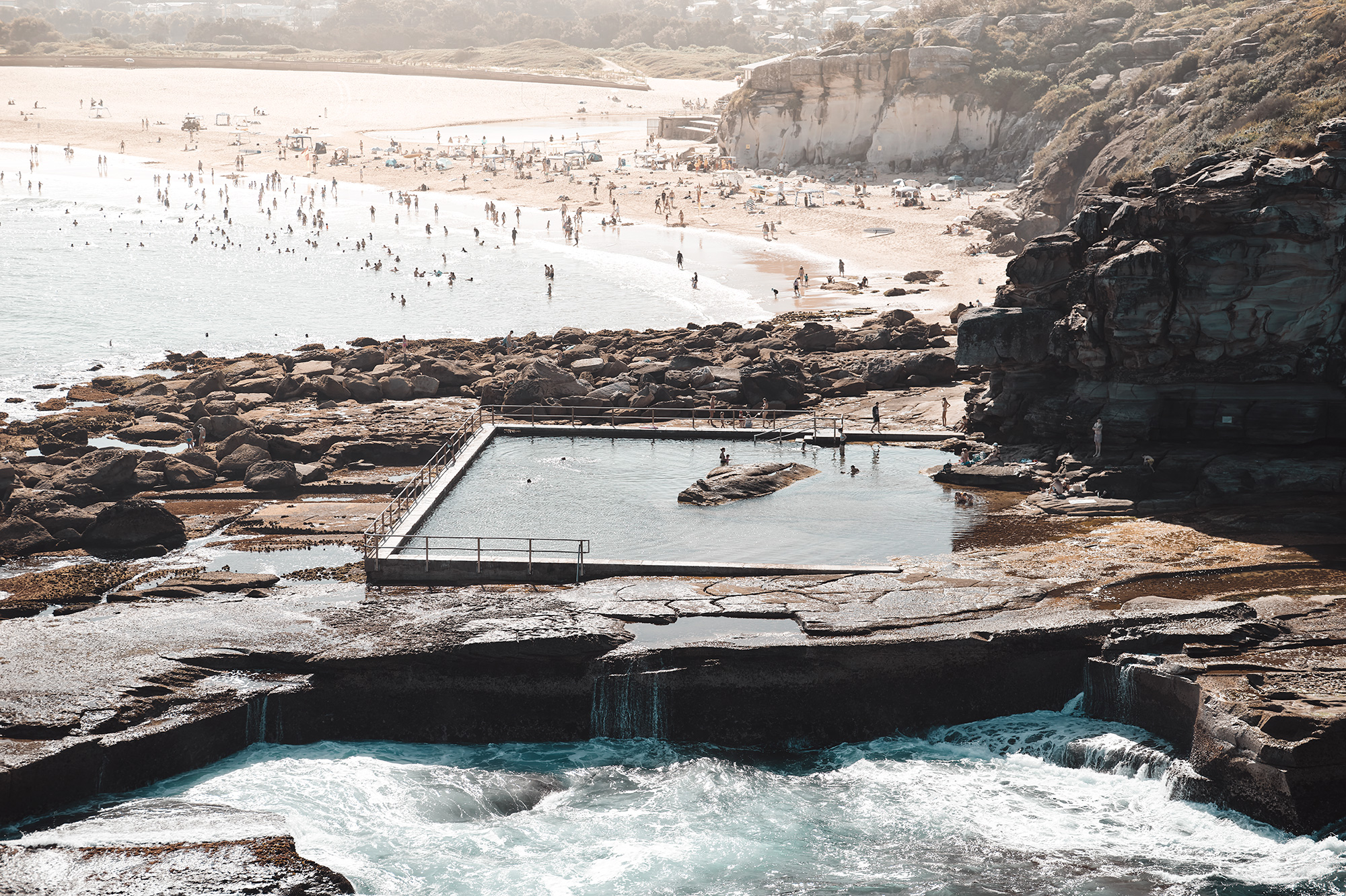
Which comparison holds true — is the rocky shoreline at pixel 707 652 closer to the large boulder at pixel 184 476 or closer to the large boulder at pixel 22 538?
the large boulder at pixel 22 538

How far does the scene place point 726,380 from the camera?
1474 inches

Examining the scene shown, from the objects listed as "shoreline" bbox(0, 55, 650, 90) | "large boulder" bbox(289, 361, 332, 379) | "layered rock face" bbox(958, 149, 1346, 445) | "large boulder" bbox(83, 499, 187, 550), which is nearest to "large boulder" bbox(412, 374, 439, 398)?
"large boulder" bbox(289, 361, 332, 379)

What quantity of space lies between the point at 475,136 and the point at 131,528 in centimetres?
9984

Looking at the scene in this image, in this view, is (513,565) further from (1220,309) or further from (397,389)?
(397,389)

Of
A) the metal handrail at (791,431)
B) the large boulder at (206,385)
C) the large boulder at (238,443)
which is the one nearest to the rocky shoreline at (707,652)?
the metal handrail at (791,431)

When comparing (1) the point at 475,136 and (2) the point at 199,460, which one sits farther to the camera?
(1) the point at 475,136

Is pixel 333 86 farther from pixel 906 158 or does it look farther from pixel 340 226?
pixel 906 158

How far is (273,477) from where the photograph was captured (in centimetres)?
3269

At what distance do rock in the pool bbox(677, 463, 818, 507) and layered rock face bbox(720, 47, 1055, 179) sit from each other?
2329 inches

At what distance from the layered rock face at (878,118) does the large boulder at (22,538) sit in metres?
69.3

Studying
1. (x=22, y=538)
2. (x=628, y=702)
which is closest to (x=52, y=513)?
(x=22, y=538)

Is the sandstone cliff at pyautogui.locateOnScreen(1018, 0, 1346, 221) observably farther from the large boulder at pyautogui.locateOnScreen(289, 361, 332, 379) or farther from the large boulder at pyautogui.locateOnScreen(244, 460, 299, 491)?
the large boulder at pyautogui.locateOnScreen(289, 361, 332, 379)

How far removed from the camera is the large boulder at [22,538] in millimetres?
27500

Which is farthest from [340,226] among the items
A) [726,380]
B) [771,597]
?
[771,597]
